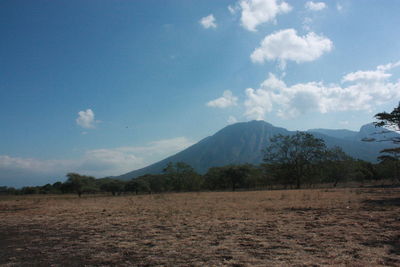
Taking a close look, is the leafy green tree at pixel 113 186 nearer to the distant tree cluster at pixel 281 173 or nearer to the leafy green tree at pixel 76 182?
the distant tree cluster at pixel 281 173

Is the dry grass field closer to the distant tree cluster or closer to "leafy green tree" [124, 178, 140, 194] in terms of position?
the distant tree cluster

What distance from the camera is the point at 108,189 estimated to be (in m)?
71.9

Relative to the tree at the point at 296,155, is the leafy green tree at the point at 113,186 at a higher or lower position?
lower

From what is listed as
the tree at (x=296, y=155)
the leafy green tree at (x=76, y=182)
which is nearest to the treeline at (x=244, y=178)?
the leafy green tree at (x=76, y=182)

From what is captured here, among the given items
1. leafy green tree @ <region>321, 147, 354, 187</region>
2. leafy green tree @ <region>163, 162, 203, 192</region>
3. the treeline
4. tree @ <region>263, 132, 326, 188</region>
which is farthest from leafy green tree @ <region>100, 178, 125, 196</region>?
Answer: leafy green tree @ <region>321, 147, 354, 187</region>

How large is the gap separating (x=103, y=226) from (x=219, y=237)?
5.60m

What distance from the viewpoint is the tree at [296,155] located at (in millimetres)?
49562

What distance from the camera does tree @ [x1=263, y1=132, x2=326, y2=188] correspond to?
4956cm

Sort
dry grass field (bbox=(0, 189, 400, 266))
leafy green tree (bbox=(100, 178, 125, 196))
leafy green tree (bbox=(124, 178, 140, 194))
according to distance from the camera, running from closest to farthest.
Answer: dry grass field (bbox=(0, 189, 400, 266)) < leafy green tree (bbox=(124, 178, 140, 194)) < leafy green tree (bbox=(100, 178, 125, 196))

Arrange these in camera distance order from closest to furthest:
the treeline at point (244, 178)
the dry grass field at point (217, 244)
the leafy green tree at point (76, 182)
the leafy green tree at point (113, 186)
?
the dry grass field at point (217, 244), the treeline at point (244, 178), the leafy green tree at point (76, 182), the leafy green tree at point (113, 186)

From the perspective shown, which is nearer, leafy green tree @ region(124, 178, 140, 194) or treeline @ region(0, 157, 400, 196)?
treeline @ region(0, 157, 400, 196)

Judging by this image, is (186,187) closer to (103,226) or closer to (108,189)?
(108,189)

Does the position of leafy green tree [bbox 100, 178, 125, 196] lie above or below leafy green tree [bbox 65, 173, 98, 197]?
below

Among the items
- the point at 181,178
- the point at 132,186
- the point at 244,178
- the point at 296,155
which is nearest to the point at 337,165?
the point at 296,155
